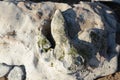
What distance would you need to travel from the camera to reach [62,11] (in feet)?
17.4

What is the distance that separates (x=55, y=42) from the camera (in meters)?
4.95

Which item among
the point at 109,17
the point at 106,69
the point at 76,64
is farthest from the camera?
the point at 109,17

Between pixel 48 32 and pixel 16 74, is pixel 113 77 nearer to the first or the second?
pixel 48 32

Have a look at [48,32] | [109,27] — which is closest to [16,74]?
[48,32]

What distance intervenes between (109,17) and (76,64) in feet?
3.49

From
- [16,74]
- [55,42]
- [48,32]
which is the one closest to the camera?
[55,42]

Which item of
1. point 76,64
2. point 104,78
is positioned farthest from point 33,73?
point 104,78

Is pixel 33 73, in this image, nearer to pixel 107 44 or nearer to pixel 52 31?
pixel 52 31

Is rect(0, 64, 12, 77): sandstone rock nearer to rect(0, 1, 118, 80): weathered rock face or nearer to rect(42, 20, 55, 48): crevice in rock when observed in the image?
rect(0, 1, 118, 80): weathered rock face

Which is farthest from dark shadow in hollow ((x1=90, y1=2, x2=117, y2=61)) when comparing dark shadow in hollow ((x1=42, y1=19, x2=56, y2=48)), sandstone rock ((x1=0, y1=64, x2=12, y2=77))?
sandstone rock ((x1=0, y1=64, x2=12, y2=77))

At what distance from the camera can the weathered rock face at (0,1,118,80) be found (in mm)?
4855

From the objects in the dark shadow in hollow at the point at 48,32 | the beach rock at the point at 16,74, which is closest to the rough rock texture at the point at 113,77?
the dark shadow in hollow at the point at 48,32

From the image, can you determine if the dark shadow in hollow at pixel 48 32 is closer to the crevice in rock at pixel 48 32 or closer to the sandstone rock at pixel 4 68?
the crevice in rock at pixel 48 32

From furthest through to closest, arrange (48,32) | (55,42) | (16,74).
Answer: (16,74)
(48,32)
(55,42)
